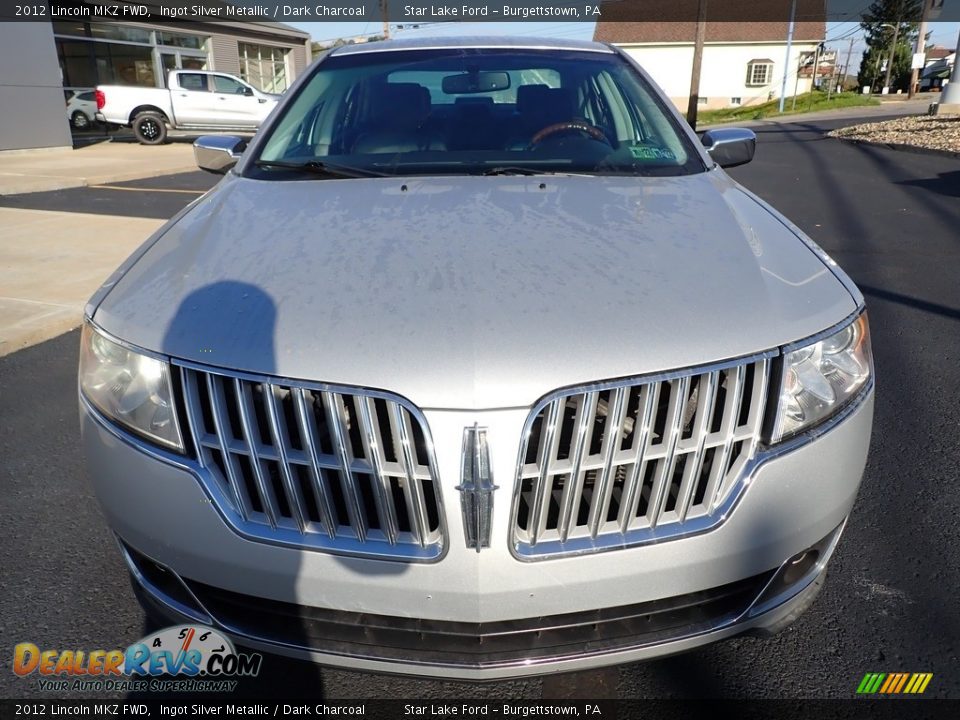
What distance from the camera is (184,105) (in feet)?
61.4

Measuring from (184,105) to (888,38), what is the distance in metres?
53.0

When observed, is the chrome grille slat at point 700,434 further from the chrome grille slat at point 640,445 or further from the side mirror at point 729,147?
the side mirror at point 729,147

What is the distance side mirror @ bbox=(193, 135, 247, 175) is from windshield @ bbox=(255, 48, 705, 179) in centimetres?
36

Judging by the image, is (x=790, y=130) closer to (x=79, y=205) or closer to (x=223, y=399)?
(x=79, y=205)

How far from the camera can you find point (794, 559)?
5.75ft

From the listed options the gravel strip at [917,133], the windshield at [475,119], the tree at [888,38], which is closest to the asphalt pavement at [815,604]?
the windshield at [475,119]

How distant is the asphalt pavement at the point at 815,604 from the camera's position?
2016 millimetres

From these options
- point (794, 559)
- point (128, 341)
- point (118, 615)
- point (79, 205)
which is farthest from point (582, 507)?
point (79, 205)

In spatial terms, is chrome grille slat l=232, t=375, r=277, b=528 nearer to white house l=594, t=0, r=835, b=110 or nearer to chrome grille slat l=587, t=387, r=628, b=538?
chrome grille slat l=587, t=387, r=628, b=538

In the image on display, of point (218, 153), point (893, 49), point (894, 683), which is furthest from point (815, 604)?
point (893, 49)

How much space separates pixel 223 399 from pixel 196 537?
307mm

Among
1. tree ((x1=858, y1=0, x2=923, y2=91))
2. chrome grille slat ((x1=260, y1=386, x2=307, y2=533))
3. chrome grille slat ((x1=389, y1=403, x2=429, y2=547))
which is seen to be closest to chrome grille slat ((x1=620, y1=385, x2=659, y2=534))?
chrome grille slat ((x1=389, y1=403, x2=429, y2=547))

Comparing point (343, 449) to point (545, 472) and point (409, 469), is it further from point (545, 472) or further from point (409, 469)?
point (545, 472)

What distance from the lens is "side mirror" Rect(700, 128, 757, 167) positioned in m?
3.21
